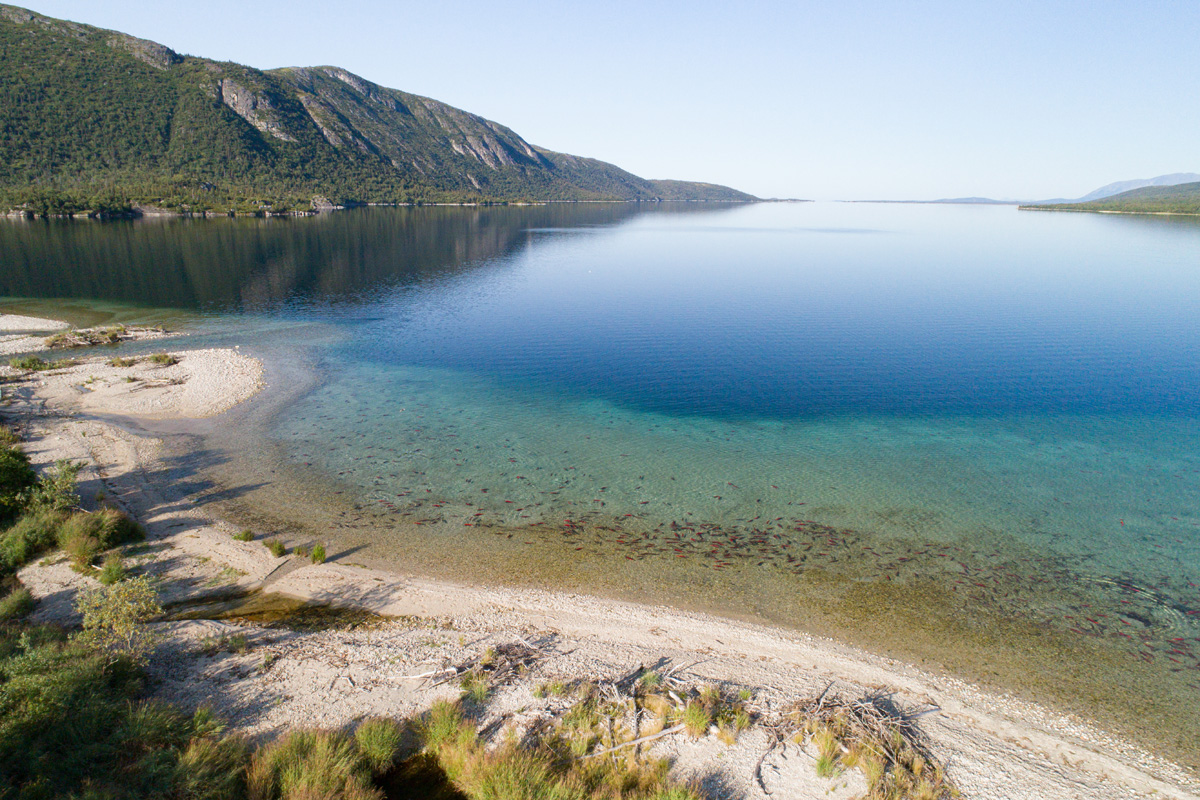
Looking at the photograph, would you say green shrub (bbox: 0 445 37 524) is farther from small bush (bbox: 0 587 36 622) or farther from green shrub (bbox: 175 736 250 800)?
green shrub (bbox: 175 736 250 800)

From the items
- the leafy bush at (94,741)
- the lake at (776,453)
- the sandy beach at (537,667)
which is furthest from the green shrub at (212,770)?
the lake at (776,453)

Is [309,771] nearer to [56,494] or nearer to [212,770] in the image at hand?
[212,770]

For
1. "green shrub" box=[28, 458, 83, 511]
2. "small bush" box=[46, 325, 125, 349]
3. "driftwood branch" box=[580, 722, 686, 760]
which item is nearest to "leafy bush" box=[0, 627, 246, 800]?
"driftwood branch" box=[580, 722, 686, 760]

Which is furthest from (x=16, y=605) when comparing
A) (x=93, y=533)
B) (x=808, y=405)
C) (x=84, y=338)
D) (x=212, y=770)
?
(x=84, y=338)

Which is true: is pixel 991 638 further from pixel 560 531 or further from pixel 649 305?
pixel 649 305

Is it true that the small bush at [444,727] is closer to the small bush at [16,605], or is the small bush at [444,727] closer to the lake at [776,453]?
the lake at [776,453]
